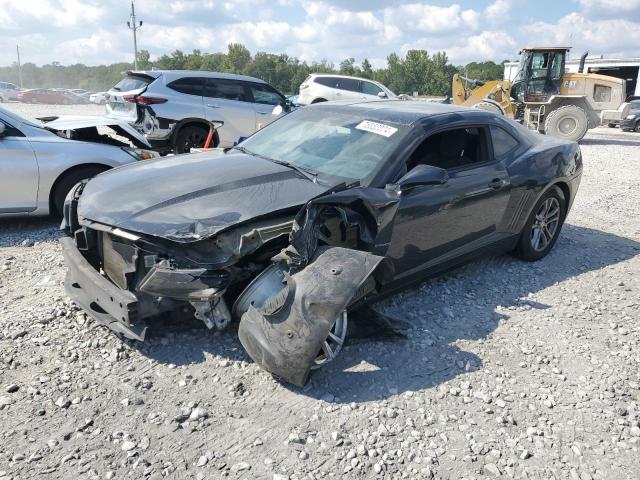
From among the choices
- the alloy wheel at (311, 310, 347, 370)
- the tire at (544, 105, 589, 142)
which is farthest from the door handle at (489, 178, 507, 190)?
the tire at (544, 105, 589, 142)

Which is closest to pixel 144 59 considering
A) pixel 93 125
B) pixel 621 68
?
pixel 621 68

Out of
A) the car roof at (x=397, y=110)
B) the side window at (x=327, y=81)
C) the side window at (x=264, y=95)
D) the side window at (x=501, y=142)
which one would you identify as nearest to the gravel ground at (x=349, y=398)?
the side window at (x=501, y=142)

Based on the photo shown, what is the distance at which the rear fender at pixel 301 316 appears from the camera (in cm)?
276

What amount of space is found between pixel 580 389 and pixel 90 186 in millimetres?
3599

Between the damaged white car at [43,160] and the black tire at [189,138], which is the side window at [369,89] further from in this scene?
the damaged white car at [43,160]

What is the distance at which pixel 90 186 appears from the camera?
3744 millimetres

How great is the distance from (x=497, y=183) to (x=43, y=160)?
4.49 meters

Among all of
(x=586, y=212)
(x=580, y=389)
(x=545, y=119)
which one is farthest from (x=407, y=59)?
(x=580, y=389)

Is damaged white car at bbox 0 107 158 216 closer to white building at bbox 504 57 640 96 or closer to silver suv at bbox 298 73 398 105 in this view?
silver suv at bbox 298 73 398 105

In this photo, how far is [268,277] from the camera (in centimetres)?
304

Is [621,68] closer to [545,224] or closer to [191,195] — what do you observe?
[545,224]

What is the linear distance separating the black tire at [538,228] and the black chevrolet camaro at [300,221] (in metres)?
0.21

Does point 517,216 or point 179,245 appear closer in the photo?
point 179,245

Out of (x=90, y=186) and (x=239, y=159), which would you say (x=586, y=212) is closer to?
(x=239, y=159)
